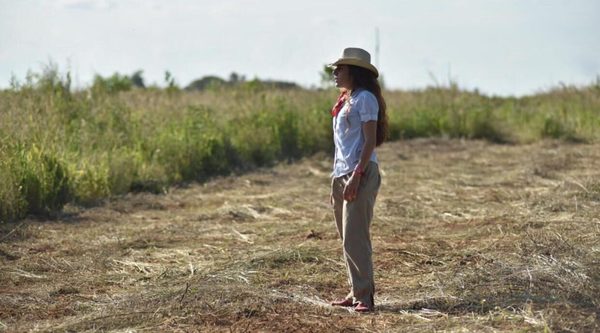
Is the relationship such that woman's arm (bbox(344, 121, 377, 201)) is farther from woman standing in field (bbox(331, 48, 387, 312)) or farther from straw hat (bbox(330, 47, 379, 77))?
straw hat (bbox(330, 47, 379, 77))

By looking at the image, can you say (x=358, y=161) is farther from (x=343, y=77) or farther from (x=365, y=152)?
(x=343, y=77)

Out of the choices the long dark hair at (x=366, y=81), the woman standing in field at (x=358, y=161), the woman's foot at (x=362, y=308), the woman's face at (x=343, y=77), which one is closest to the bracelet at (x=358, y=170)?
the woman standing in field at (x=358, y=161)

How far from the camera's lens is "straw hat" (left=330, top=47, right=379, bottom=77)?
5.49 metres

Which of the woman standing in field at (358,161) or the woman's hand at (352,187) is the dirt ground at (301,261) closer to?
the woman standing in field at (358,161)

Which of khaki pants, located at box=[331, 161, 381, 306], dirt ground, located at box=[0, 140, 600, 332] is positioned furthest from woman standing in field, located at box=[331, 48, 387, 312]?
dirt ground, located at box=[0, 140, 600, 332]

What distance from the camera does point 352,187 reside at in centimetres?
548

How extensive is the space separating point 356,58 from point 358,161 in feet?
1.98

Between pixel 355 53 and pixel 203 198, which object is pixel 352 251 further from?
pixel 203 198

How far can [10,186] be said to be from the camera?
29.8ft

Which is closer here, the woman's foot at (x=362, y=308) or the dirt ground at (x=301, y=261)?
the dirt ground at (x=301, y=261)

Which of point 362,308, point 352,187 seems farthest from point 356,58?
point 362,308

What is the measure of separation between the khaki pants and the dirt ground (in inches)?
6.3

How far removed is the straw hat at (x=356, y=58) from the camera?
549 centimetres

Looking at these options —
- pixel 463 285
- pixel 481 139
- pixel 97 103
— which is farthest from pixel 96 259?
pixel 481 139
